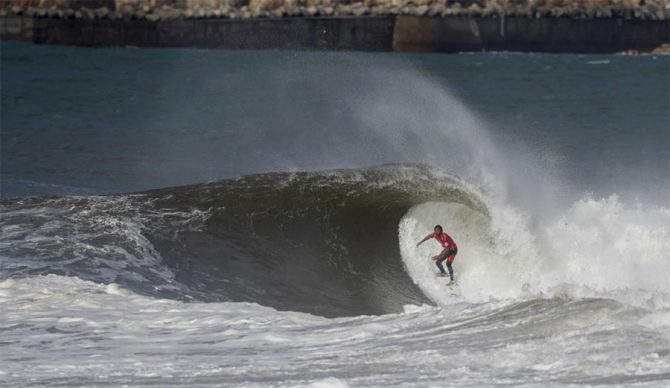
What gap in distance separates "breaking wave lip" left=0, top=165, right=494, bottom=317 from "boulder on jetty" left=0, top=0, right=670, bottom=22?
42.3m

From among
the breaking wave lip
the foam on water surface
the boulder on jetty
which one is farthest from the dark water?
the foam on water surface

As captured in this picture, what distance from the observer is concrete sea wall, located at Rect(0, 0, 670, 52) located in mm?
56250

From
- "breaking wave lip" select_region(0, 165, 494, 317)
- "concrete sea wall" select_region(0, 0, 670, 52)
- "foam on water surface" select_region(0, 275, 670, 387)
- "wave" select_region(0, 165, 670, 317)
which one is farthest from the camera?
"concrete sea wall" select_region(0, 0, 670, 52)

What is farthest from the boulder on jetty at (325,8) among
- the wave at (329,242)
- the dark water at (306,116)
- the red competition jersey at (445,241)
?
the red competition jersey at (445,241)

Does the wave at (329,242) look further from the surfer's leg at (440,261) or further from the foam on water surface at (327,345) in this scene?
the foam on water surface at (327,345)

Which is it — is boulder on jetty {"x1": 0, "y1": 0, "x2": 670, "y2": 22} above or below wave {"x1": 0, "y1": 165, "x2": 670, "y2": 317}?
below

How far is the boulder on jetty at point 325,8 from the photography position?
186 feet

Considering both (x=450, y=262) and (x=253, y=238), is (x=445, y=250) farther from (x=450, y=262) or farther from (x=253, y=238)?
(x=253, y=238)

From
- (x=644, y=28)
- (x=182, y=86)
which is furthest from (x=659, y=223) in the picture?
(x=644, y=28)

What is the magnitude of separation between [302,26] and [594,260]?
45.6 m

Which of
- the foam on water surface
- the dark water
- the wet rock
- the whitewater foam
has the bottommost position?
the wet rock

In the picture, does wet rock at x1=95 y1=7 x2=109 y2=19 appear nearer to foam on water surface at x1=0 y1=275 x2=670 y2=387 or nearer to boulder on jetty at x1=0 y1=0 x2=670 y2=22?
boulder on jetty at x1=0 y1=0 x2=670 y2=22

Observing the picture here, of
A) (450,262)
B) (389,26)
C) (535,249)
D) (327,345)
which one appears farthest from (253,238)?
(389,26)

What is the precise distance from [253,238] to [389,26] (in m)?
43.8
